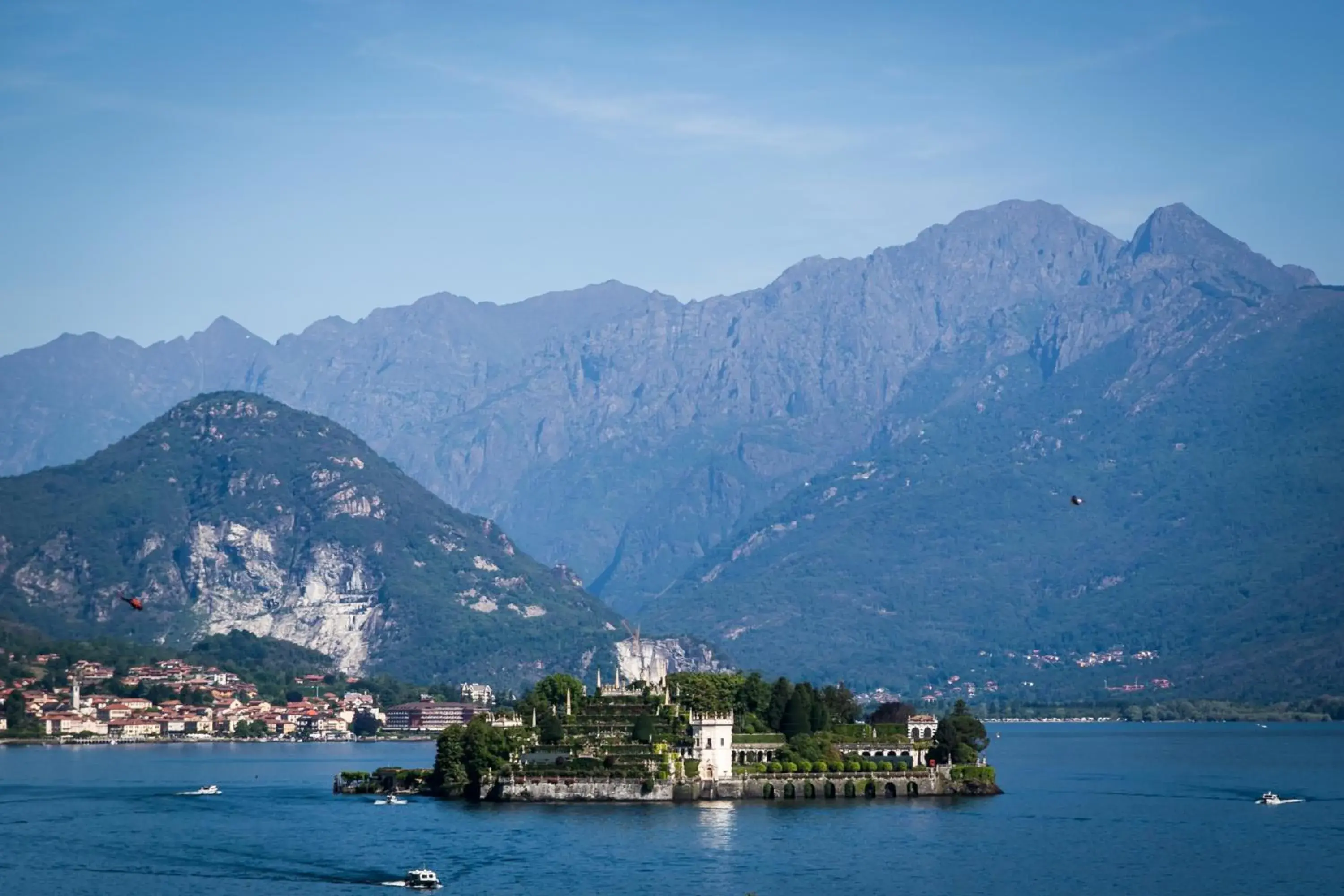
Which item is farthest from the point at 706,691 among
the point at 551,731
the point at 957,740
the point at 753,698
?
the point at 551,731

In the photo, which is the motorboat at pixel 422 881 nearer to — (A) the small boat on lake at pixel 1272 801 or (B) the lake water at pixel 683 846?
(B) the lake water at pixel 683 846

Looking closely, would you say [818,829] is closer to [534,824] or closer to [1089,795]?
[534,824]

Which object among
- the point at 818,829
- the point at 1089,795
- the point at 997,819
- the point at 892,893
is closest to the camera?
the point at 892,893

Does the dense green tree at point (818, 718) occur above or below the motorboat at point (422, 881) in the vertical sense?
above

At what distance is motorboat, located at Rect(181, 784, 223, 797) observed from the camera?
174500 millimetres

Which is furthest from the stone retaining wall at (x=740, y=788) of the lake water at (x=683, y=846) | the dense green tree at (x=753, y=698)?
the dense green tree at (x=753, y=698)

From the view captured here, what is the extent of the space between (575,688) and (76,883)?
2919 inches

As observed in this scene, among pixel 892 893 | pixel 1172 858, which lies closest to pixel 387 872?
pixel 892 893

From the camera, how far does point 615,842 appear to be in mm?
130500

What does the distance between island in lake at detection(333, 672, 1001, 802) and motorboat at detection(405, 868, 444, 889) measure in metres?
39.1

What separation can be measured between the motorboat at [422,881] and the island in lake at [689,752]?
128 ft

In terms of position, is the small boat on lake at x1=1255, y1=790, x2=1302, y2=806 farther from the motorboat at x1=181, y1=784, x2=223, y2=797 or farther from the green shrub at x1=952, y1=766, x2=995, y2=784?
the motorboat at x1=181, y1=784, x2=223, y2=797

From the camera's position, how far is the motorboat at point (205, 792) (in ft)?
573

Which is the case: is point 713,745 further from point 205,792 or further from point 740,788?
point 205,792
